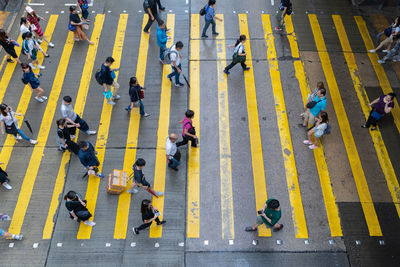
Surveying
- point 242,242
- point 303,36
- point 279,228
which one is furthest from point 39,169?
point 303,36

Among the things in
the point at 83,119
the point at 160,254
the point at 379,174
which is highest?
the point at 83,119

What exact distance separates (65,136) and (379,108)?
10.1 meters

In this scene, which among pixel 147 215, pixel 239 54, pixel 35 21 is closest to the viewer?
pixel 147 215

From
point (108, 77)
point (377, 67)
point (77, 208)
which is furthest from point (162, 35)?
point (377, 67)

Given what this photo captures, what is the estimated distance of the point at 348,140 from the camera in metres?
10.8

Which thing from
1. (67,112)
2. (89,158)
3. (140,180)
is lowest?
(140,180)

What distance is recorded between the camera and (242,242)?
345 inches

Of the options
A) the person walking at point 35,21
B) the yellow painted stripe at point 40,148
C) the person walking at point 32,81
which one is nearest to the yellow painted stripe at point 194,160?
the yellow painted stripe at point 40,148

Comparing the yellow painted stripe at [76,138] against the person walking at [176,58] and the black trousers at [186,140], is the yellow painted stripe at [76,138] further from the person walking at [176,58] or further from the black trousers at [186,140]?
the black trousers at [186,140]

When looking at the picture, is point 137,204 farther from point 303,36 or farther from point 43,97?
point 303,36

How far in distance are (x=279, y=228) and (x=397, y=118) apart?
256 inches

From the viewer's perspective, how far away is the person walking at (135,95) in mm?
9930

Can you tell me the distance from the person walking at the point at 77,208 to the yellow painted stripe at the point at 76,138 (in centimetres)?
76

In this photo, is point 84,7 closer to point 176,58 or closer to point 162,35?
point 162,35
